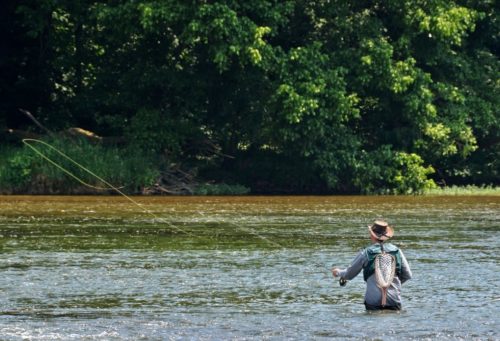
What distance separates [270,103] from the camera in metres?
39.6

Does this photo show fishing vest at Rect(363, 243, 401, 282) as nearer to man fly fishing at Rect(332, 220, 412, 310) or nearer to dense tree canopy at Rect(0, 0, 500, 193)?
man fly fishing at Rect(332, 220, 412, 310)

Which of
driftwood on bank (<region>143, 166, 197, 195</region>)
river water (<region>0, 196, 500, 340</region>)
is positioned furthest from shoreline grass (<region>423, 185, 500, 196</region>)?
river water (<region>0, 196, 500, 340</region>)

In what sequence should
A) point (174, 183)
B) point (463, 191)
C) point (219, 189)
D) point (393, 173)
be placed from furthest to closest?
1. point (463, 191)
2. point (393, 173)
3. point (174, 183)
4. point (219, 189)

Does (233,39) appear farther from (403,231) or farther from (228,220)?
(403,231)

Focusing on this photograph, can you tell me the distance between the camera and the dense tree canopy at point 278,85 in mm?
38969

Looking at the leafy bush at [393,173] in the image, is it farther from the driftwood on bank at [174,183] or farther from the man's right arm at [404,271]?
the man's right arm at [404,271]

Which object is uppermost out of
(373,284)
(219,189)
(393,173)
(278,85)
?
(278,85)

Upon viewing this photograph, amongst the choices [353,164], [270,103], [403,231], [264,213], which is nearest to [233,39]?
[270,103]

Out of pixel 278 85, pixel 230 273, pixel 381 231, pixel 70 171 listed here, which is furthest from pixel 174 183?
pixel 381 231

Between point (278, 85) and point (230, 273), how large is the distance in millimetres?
21079

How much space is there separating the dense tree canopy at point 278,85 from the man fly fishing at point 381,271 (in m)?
23.3

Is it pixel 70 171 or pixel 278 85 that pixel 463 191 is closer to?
pixel 278 85

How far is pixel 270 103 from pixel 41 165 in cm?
713

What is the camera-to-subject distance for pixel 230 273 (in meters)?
18.3
